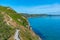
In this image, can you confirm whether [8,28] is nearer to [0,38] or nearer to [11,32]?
[11,32]

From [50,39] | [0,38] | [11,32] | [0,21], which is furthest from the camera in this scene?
[50,39]

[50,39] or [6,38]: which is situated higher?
[6,38]

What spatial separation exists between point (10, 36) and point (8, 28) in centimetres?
155

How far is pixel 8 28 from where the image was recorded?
2283 centimetres

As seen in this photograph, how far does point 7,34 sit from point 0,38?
3.63 feet

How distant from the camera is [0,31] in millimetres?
21688

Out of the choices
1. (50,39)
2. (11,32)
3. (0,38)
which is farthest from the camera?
(50,39)

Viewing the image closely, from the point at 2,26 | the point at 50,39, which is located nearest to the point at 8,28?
the point at 2,26

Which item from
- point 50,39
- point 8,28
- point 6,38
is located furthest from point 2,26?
point 50,39

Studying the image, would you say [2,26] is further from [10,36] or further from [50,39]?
[50,39]

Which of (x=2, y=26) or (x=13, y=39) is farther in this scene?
(x=2, y=26)

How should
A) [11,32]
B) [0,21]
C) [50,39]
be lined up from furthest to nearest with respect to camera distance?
[50,39] < [0,21] < [11,32]

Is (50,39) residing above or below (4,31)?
below

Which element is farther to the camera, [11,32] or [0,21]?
[0,21]
